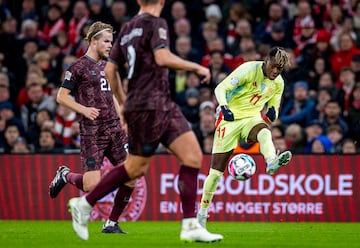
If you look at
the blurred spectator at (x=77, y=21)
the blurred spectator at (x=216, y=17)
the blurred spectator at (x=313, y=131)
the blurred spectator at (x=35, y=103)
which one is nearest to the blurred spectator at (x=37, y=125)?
the blurred spectator at (x=35, y=103)

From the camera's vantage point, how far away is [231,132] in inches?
542

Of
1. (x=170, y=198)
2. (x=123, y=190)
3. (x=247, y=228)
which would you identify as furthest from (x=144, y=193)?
(x=123, y=190)

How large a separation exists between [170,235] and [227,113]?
65.2 inches

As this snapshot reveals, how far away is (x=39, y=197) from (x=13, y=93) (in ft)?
14.9

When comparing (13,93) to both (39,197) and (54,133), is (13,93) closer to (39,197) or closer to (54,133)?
(54,133)

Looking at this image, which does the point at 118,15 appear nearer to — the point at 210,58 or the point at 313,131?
the point at 210,58

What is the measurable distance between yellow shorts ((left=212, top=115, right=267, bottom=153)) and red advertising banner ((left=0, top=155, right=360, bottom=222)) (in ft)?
10.4

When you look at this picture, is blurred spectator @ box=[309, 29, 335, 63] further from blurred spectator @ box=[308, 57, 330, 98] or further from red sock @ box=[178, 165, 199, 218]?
red sock @ box=[178, 165, 199, 218]

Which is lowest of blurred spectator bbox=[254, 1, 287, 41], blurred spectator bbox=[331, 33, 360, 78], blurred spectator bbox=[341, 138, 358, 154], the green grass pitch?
the green grass pitch

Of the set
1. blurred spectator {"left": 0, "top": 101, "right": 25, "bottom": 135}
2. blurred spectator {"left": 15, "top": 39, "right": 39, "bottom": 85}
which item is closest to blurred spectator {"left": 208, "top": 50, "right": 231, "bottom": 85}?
blurred spectator {"left": 0, "top": 101, "right": 25, "bottom": 135}

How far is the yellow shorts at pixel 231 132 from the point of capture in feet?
44.9

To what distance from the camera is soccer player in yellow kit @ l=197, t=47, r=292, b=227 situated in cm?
1345

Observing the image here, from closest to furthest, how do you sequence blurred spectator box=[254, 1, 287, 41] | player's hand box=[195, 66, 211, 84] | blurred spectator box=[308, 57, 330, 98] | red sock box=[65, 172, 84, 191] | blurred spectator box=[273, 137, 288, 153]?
player's hand box=[195, 66, 211, 84] < red sock box=[65, 172, 84, 191] < blurred spectator box=[273, 137, 288, 153] < blurred spectator box=[308, 57, 330, 98] < blurred spectator box=[254, 1, 287, 41]

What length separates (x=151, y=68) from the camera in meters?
10.6
